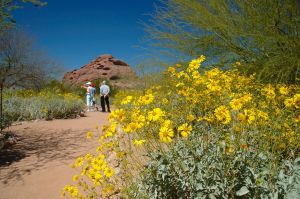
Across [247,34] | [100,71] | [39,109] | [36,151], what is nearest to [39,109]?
[39,109]

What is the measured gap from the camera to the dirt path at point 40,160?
3.67 metres

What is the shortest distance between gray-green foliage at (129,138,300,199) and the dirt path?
164 cm

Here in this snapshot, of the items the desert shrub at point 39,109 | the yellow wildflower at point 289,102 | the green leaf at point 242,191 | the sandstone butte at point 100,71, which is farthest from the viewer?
the sandstone butte at point 100,71

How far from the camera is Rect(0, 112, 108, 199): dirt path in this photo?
3.67m

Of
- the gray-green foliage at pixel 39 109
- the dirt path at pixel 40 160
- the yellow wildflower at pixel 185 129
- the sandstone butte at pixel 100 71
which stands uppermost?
the sandstone butte at pixel 100 71

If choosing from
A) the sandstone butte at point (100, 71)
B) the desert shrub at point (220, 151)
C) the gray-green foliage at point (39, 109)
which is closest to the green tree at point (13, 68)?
the gray-green foliage at point (39, 109)

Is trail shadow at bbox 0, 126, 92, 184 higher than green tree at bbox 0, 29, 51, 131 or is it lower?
Result: lower

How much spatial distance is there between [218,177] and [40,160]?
11.5ft

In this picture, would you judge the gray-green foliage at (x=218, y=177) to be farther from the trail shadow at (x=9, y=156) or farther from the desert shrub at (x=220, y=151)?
the trail shadow at (x=9, y=156)

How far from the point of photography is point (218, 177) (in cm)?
204

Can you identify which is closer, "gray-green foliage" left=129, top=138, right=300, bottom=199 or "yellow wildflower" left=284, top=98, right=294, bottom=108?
"gray-green foliage" left=129, top=138, right=300, bottom=199

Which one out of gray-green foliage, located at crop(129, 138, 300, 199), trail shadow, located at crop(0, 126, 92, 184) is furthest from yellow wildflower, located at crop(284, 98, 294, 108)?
trail shadow, located at crop(0, 126, 92, 184)

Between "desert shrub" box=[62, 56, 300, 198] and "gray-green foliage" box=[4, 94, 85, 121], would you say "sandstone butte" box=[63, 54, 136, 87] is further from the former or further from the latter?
"desert shrub" box=[62, 56, 300, 198]

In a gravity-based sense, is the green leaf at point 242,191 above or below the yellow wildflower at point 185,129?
below
